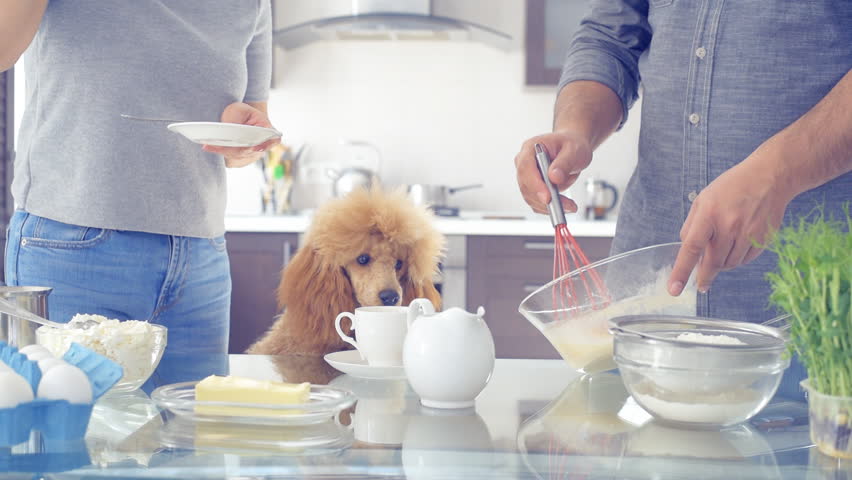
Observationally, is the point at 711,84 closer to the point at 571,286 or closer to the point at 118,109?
the point at 571,286

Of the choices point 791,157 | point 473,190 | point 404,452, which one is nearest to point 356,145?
point 473,190

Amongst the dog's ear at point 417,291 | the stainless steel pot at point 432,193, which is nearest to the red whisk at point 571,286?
the dog's ear at point 417,291

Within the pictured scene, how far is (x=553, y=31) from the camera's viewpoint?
3.35 m

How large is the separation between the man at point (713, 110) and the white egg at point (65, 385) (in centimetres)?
58

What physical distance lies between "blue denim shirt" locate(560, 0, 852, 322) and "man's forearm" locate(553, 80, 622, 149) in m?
0.02

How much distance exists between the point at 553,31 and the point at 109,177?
2444 mm

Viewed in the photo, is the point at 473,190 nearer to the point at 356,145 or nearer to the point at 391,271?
the point at 356,145

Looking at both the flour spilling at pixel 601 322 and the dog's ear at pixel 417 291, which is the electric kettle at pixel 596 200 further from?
the flour spilling at pixel 601 322

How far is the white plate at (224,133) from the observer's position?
1.10m

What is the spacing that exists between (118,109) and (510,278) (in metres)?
1.99

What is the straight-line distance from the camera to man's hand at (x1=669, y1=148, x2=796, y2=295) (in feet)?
2.92

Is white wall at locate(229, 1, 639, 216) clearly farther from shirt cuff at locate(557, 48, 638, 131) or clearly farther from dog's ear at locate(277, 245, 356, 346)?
shirt cuff at locate(557, 48, 638, 131)

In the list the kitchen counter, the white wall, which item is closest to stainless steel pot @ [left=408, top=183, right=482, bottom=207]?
the white wall

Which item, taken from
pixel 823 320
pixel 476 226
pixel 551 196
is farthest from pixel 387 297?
pixel 476 226
